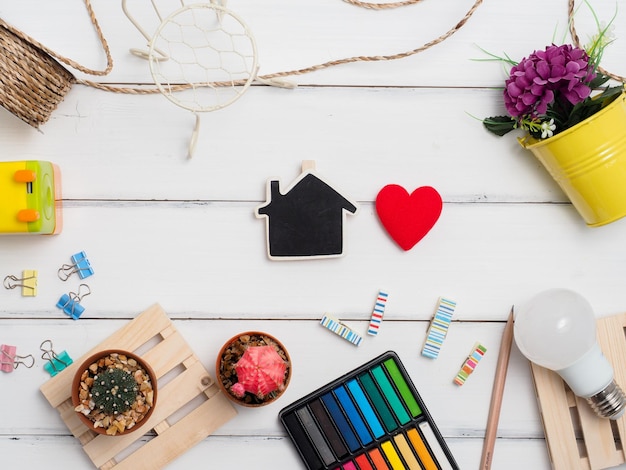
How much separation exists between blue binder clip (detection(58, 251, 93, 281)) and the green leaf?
29.3 inches

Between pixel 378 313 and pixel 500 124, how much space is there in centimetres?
39

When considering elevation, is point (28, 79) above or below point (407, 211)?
above

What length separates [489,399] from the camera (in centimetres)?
109

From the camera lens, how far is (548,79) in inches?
37.9

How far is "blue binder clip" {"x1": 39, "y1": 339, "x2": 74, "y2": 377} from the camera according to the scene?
41.5 inches

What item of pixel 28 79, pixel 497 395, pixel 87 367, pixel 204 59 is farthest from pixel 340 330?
pixel 28 79

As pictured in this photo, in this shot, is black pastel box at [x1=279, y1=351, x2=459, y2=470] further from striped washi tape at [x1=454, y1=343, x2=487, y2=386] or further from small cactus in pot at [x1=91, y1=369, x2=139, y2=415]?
small cactus in pot at [x1=91, y1=369, x2=139, y2=415]

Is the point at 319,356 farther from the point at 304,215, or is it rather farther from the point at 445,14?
the point at 445,14

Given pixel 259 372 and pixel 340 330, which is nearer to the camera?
pixel 259 372

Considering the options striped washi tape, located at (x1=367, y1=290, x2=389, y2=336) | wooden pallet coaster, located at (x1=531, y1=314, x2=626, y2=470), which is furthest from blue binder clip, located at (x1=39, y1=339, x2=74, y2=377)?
wooden pallet coaster, located at (x1=531, y1=314, x2=626, y2=470)

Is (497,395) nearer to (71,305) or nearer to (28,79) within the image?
(71,305)

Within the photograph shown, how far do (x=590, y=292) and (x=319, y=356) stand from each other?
1.66ft

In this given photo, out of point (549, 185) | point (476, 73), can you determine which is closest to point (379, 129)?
point (476, 73)

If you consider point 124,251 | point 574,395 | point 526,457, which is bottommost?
point 526,457
